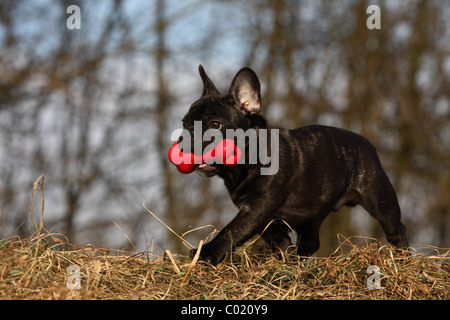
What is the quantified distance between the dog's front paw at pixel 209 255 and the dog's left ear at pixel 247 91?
114cm

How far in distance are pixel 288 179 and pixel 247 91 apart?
75 cm

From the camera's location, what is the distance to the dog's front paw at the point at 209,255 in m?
3.51

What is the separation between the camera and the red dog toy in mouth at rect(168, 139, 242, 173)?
3.64 metres

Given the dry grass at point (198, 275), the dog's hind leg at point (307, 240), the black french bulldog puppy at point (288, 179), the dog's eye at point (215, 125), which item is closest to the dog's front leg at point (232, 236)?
the black french bulldog puppy at point (288, 179)

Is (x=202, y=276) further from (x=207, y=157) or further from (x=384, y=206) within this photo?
(x=384, y=206)

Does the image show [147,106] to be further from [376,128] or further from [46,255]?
[46,255]

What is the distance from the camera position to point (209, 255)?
11.6ft

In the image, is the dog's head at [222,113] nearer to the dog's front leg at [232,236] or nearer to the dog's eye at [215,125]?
the dog's eye at [215,125]

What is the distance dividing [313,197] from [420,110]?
1112 cm

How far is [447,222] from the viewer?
46.6 ft

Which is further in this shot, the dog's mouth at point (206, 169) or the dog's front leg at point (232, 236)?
Result: the dog's mouth at point (206, 169)

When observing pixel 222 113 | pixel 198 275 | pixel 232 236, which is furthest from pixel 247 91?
pixel 198 275

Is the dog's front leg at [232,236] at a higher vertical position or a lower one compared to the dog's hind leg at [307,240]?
higher
